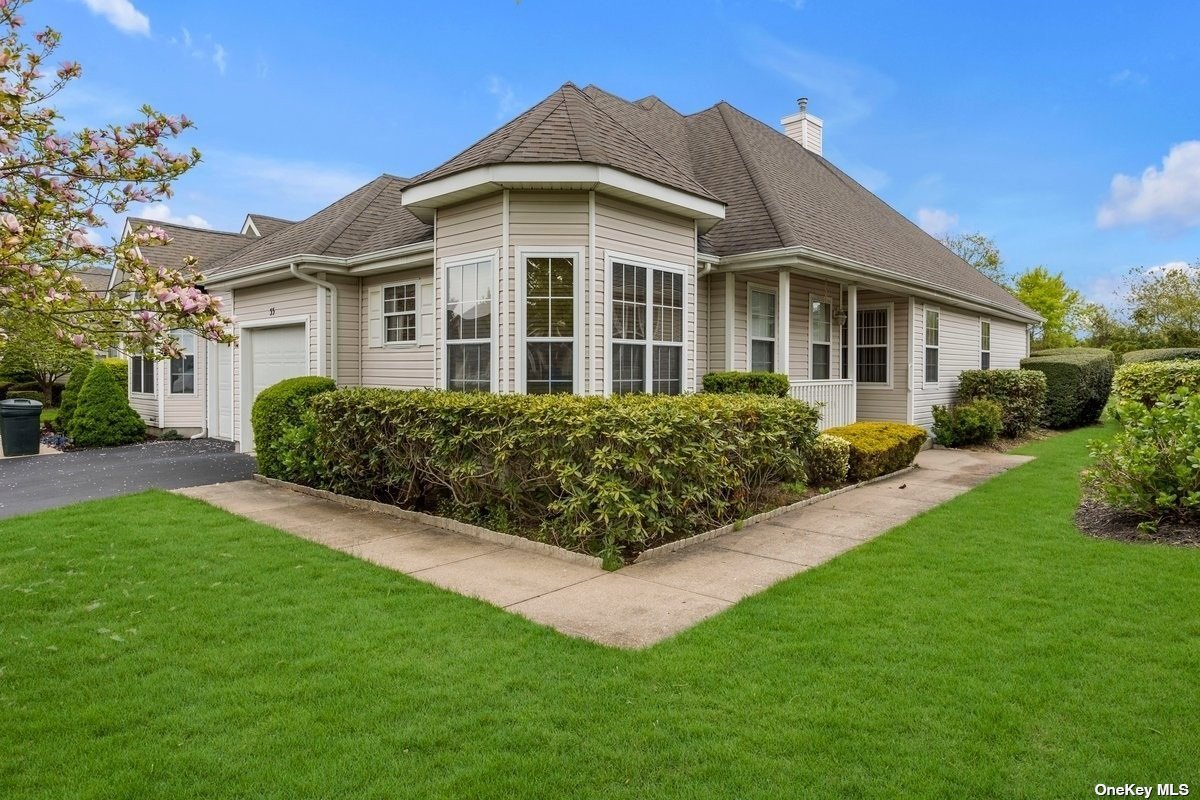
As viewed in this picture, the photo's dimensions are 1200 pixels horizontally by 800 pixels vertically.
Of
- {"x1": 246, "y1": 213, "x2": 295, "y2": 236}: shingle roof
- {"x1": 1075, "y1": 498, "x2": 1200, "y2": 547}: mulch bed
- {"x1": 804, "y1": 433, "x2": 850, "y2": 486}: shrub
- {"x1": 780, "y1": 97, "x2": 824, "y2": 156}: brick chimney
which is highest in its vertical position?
{"x1": 780, "y1": 97, "x2": 824, "y2": 156}: brick chimney

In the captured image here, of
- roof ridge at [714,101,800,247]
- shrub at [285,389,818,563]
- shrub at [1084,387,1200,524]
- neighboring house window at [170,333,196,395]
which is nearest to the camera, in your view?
shrub at [285,389,818,563]

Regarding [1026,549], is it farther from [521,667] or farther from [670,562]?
[521,667]

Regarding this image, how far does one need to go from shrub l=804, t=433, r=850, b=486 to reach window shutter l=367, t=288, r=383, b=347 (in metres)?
7.29

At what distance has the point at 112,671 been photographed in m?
3.57

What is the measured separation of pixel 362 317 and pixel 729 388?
6578 millimetres

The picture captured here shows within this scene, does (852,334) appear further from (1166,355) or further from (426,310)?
(1166,355)

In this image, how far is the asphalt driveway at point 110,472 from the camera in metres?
8.52

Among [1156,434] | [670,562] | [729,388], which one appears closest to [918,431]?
[729,388]

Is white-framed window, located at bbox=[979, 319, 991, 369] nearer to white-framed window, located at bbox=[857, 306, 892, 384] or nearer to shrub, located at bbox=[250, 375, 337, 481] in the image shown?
white-framed window, located at bbox=[857, 306, 892, 384]

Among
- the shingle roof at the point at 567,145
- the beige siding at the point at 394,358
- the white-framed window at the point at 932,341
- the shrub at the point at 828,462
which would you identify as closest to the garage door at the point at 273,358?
the beige siding at the point at 394,358

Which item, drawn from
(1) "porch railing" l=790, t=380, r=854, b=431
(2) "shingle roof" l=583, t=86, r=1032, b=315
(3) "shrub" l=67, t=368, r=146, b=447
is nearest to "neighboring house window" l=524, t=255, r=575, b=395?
(2) "shingle roof" l=583, t=86, r=1032, b=315

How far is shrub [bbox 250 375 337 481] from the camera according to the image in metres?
9.29

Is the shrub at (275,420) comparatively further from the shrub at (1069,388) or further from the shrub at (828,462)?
the shrub at (1069,388)

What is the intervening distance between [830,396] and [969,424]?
3079 millimetres
